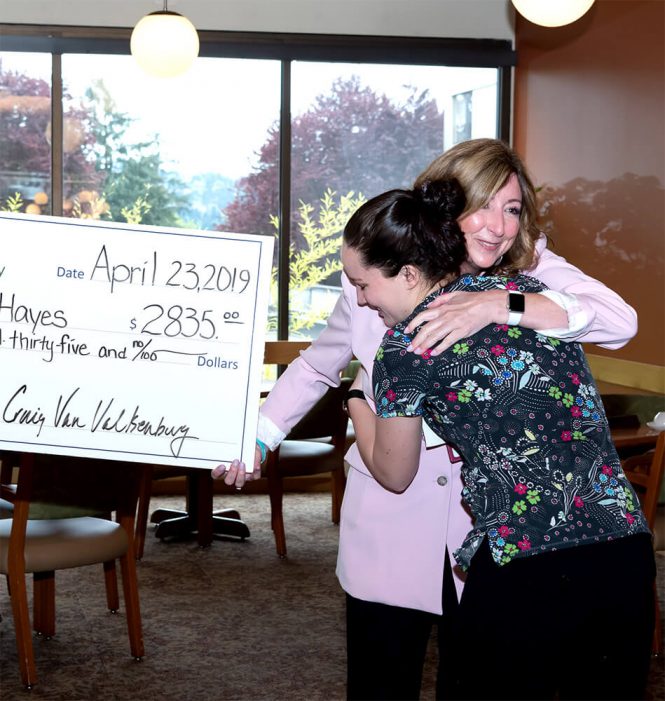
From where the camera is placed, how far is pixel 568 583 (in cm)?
131

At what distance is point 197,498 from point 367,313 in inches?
131

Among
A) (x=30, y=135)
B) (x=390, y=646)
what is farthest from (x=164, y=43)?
(x=390, y=646)

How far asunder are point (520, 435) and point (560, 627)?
26cm

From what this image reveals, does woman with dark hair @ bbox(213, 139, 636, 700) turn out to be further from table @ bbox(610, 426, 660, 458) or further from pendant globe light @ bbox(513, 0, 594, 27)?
pendant globe light @ bbox(513, 0, 594, 27)

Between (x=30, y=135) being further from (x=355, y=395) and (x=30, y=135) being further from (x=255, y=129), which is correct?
(x=355, y=395)

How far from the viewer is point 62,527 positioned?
10.9ft

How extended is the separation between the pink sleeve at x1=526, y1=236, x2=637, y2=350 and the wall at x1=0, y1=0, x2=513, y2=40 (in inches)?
189

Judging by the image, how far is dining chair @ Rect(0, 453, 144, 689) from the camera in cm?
306

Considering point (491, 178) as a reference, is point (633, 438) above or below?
below

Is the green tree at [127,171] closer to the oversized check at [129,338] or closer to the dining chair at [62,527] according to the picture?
the dining chair at [62,527]

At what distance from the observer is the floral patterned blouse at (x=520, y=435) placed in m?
1.31
